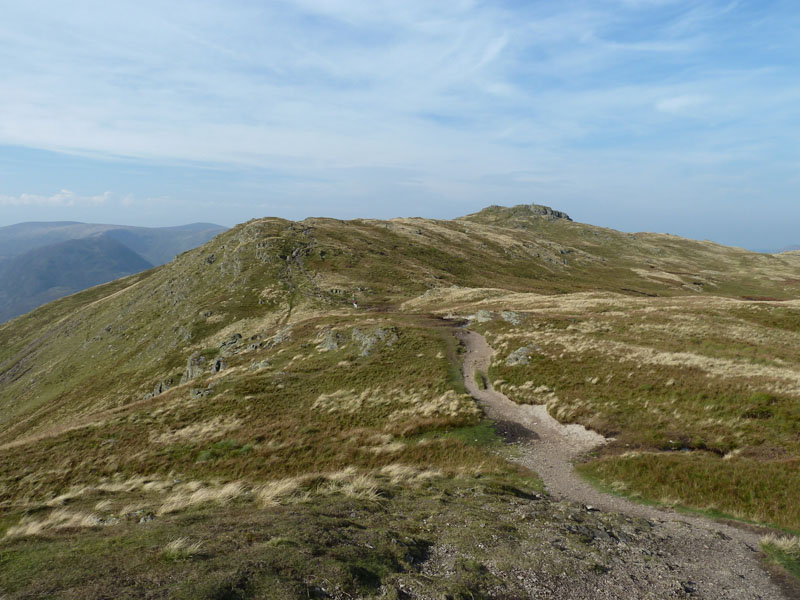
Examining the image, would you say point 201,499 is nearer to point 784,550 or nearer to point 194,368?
point 784,550

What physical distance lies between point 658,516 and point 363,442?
16.9 metres

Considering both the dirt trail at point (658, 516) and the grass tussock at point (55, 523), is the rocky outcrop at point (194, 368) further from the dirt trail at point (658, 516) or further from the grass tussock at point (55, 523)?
the dirt trail at point (658, 516)

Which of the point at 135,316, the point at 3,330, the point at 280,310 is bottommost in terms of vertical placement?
the point at 3,330

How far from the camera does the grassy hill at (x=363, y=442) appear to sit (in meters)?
10.3

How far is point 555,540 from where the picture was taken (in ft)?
41.4

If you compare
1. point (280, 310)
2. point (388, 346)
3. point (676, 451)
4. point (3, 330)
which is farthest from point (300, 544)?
point (3, 330)

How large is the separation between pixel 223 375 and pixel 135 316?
73.3 meters

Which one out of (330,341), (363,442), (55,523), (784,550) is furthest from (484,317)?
(55,523)

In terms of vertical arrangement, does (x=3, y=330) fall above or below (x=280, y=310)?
below

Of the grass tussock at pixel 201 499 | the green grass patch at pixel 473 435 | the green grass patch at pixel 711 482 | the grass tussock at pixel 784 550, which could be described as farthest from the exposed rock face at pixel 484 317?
the grass tussock at pixel 201 499

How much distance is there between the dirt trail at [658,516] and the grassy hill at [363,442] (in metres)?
1.14

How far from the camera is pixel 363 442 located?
1024 inches

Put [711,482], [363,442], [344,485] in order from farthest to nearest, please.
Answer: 1. [363,442]
2. [344,485]
3. [711,482]

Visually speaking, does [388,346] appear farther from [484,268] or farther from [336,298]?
[484,268]
